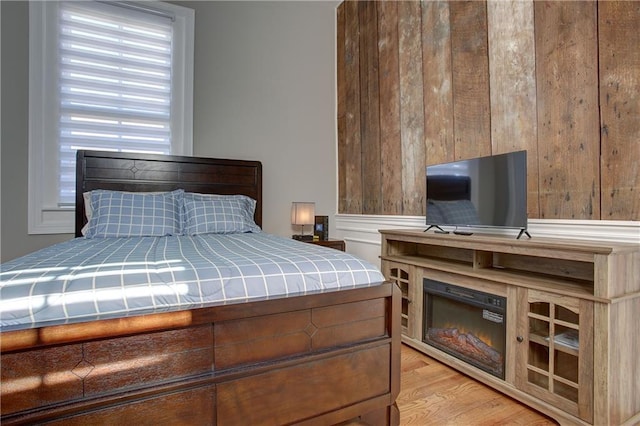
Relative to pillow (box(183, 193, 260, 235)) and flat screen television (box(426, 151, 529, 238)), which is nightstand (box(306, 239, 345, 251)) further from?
flat screen television (box(426, 151, 529, 238))

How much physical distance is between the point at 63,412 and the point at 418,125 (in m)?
2.91

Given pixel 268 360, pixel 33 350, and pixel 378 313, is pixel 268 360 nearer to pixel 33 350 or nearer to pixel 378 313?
pixel 378 313

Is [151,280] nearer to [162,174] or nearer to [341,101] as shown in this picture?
[162,174]

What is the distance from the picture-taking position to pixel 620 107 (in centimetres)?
177

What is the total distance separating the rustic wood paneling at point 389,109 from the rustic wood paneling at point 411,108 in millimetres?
60

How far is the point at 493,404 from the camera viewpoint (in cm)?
180

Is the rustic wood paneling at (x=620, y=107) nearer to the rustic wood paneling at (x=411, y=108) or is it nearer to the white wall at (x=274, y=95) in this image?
the rustic wood paneling at (x=411, y=108)

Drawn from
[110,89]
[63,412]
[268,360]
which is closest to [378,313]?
[268,360]

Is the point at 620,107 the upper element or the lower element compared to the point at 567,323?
upper

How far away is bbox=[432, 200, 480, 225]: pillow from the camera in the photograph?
90.2 inches

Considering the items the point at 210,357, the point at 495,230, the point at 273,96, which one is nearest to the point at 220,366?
the point at 210,357

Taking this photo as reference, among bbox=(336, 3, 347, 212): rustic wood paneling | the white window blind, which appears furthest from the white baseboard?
the white window blind

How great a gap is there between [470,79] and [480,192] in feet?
2.99

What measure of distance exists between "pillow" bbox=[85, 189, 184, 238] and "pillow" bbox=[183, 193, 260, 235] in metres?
0.11
